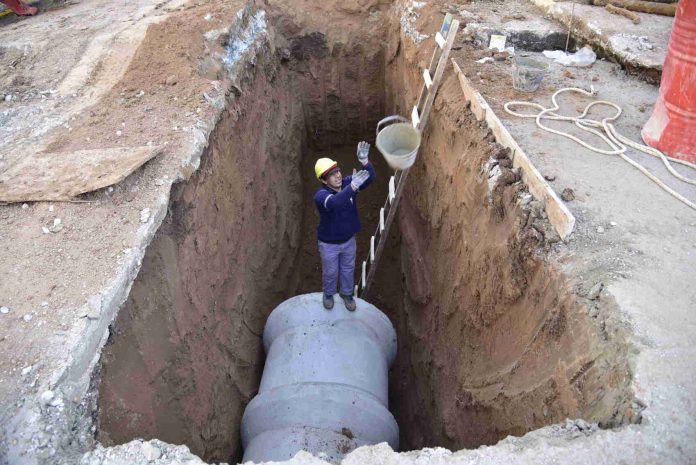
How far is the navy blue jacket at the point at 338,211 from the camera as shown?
441 cm

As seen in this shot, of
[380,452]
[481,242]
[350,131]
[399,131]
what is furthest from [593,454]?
[350,131]

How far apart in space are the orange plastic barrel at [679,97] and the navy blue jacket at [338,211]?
237cm

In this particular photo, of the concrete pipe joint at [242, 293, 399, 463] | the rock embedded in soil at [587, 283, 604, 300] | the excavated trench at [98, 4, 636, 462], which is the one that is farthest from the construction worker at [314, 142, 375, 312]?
the rock embedded in soil at [587, 283, 604, 300]

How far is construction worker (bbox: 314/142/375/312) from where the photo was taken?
173 inches

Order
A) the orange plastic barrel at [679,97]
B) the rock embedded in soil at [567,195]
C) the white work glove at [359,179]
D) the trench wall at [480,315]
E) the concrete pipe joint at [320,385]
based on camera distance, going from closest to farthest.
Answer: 1. the trench wall at [480,315]
2. the rock embedded in soil at [567,195]
3. the orange plastic barrel at [679,97]
4. the concrete pipe joint at [320,385]
5. the white work glove at [359,179]

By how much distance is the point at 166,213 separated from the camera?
3.91 metres

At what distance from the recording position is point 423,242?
6004 mm

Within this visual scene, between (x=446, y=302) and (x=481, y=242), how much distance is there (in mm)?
926

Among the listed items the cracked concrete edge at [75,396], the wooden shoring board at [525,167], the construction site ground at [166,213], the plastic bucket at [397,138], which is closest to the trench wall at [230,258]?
the cracked concrete edge at [75,396]

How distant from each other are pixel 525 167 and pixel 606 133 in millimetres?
1060

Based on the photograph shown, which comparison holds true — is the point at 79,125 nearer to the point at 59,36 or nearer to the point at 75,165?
the point at 75,165

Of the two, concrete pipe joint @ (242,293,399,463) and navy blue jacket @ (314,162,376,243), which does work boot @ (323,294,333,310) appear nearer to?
concrete pipe joint @ (242,293,399,463)

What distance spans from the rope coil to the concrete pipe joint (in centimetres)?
241

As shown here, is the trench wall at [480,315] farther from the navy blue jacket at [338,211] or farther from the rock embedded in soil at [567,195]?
the navy blue jacket at [338,211]
